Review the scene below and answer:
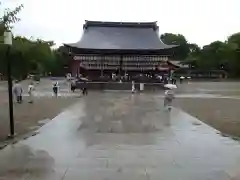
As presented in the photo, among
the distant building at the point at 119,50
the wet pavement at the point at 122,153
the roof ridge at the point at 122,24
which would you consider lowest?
the wet pavement at the point at 122,153

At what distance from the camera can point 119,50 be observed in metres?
54.4

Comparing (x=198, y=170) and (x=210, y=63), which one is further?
(x=210, y=63)

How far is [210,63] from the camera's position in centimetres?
8938

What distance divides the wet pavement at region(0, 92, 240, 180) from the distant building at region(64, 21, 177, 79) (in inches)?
1514

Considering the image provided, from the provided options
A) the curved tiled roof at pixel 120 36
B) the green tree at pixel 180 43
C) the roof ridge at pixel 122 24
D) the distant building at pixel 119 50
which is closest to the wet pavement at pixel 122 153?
the distant building at pixel 119 50

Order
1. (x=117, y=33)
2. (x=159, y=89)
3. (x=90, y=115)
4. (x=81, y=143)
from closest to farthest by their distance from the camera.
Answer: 1. (x=81, y=143)
2. (x=90, y=115)
3. (x=159, y=89)
4. (x=117, y=33)

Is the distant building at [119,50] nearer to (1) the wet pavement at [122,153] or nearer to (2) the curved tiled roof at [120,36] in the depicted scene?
(2) the curved tiled roof at [120,36]

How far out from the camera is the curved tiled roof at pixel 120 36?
187 feet

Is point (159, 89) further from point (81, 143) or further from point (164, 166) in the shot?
point (164, 166)

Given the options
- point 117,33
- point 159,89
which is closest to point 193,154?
point 159,89

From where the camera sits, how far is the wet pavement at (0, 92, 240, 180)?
7.99 meters

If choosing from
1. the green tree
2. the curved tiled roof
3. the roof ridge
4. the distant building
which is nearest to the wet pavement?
the distant building

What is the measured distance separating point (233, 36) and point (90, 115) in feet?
263

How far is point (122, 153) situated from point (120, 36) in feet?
173
